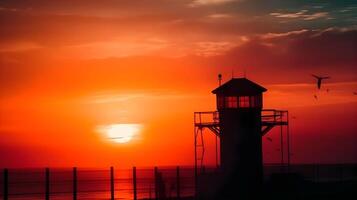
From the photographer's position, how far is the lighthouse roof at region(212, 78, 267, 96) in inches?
1900

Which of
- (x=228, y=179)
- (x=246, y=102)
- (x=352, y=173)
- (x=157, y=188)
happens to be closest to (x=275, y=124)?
(x=246, y=102)

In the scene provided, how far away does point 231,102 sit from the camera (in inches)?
1892

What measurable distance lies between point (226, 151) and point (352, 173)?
25.5m

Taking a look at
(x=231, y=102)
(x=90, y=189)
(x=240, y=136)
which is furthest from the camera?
(x=90, y=189)

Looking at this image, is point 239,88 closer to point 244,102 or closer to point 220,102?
point 244,102

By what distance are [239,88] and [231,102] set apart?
1.08 metres

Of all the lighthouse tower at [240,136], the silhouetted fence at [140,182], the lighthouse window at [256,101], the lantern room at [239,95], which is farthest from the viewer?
the lighthouse window at [256,101]

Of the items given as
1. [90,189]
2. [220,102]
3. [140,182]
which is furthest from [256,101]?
[140,182]

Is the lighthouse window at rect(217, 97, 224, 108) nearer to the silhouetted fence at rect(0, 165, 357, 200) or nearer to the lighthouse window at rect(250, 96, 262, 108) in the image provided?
the lighthouse window at rect(250, 96, 262, 108)

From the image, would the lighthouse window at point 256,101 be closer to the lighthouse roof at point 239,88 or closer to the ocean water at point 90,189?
the lighthouse roof at point 239,88

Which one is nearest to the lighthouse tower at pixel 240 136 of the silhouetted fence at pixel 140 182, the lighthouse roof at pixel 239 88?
the lighthouse roof at pixel 239 88

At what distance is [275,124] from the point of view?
49188mm

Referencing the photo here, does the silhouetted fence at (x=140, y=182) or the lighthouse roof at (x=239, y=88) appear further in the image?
the lighthouse roof at (x=239, y=88)

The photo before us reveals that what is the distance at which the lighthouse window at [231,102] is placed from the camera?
47.9m
